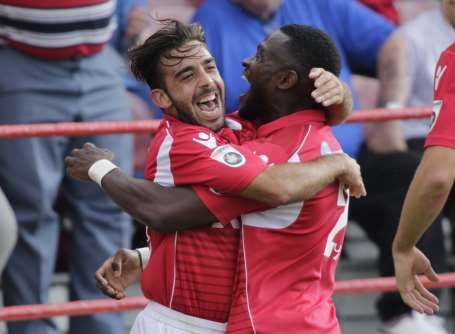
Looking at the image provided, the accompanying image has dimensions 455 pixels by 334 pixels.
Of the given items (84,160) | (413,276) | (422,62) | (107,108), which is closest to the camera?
(84,160)

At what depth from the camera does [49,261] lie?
557cm

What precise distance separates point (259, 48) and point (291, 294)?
2.15 ft

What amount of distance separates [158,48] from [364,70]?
9.12ft

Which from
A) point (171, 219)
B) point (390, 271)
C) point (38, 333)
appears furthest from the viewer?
point (390, 271)

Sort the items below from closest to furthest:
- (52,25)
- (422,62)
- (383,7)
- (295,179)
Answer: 1. (295,179)
2. (52,25)
3. (422,62)
4. (383,7)

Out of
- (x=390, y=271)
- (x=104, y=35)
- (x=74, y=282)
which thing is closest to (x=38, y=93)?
(x=104, y=35)

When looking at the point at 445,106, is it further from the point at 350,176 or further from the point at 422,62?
the point at 422,62

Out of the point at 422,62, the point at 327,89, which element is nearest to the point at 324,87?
the point at 327,89

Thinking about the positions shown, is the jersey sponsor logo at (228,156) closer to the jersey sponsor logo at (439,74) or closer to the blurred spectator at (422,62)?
the jersey sponsor logo at (439,74)

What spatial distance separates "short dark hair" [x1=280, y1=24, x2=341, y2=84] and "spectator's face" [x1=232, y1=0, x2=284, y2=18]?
2288 millimetres

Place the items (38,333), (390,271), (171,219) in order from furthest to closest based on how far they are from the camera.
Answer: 1. (390,271)
2. (38,333)
3. (171,219)

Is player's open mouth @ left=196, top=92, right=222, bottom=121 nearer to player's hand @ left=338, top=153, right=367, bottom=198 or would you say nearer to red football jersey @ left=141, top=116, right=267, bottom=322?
red football jersey @ left=141, top=116, right=267, bottom=322

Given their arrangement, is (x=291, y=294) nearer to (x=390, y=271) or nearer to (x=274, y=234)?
(x=274, y=234)

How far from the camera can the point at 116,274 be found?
3949 millimetres
